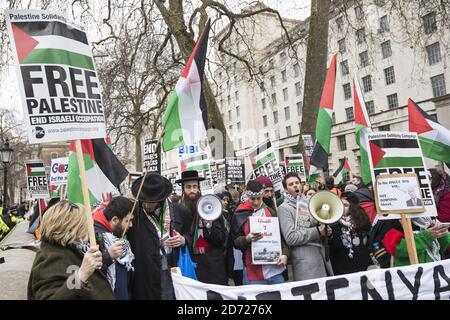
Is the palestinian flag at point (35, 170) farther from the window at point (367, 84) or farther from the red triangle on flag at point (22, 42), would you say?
the window at point (367, 84)

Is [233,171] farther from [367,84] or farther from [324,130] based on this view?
[367,84]

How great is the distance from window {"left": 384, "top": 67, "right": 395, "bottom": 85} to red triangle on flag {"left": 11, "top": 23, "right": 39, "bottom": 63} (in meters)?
36.3

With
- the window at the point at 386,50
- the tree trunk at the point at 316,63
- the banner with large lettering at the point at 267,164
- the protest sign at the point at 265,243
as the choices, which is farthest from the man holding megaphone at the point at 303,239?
the window at the point at 386,50

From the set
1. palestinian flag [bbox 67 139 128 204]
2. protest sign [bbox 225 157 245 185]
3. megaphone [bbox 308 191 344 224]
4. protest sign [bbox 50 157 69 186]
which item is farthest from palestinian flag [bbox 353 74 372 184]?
protest sign [bbox 50 157 69 186]

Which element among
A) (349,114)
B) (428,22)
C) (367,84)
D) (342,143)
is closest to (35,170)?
(428,22)

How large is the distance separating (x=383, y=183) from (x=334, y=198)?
1.57 feet

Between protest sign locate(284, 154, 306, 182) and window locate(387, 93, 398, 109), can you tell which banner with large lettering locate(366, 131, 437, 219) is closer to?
protest sign locate(284, 154, 306, 182)

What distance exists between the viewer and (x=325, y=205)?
12.1ft

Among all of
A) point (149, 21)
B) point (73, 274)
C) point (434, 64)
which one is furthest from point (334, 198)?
point (434, 64)

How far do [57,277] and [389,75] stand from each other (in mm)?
37062

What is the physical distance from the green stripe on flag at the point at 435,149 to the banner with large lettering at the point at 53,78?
408 centimetres

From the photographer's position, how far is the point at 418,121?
16.1ft

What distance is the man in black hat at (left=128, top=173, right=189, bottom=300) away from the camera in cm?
338
